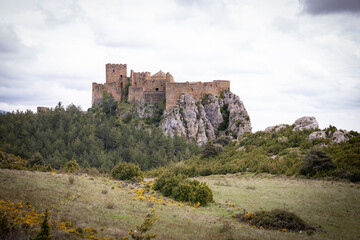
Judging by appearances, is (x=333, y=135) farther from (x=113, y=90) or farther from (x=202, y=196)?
(x=113, y=90)

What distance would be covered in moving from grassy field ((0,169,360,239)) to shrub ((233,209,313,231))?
73 cm

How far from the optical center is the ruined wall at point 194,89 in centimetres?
6925

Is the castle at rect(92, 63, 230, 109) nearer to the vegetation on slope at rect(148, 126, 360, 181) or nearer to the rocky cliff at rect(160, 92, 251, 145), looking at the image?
the rocky cliff at rect(160, 92, 251, 145)

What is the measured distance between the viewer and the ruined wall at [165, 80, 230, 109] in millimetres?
69250

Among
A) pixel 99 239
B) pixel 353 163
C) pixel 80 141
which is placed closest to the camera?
pixel 99 239

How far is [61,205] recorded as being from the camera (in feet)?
43.2

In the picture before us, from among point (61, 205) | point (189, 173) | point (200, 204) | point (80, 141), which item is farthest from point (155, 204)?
point (80, 141)

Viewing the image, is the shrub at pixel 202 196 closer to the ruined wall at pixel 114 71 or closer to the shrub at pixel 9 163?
the shrub at pixel 9 163

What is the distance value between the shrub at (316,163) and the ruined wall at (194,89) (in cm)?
4756

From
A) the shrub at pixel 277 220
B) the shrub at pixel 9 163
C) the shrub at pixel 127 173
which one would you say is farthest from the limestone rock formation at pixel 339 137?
the shrub at pixel 9 163

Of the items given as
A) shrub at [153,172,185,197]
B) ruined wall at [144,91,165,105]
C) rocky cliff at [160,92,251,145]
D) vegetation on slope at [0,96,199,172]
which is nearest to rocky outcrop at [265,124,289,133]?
vegetation on slope at [0,96,199,172]

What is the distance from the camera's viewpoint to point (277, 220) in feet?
44.2

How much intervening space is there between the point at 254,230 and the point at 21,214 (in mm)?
9209

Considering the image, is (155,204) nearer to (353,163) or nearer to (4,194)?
(4,194)
